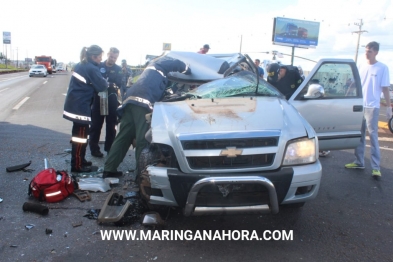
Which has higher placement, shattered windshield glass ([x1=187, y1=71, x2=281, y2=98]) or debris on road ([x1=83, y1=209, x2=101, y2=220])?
shattered windshield glass ([x1=187, y1=71, x2=281, y2=98])

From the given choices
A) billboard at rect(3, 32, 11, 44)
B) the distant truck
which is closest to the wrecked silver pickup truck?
the distant truck

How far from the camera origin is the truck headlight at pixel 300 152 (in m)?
3.30

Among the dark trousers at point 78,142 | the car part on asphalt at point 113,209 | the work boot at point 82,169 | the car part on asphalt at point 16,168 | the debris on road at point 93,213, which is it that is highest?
the dark trousers at point 78,142

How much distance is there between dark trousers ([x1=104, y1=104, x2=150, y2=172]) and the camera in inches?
181

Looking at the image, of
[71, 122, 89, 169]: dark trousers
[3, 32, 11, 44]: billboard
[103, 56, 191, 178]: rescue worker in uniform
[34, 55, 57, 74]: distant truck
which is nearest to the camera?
[103, 56, 191, 178]: rescue worker in uniform

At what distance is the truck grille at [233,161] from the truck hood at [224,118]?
23 centimetres

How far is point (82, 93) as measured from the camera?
5199mm

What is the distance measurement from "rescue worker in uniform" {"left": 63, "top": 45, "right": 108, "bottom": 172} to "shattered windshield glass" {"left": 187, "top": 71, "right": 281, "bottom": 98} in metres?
1.54

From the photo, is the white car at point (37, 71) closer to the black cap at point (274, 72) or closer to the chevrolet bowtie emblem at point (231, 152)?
the black cap at point (274, 72)

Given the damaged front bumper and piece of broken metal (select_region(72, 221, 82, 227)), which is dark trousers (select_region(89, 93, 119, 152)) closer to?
piece of broken metal (select_region(72, 221, 82, 227))

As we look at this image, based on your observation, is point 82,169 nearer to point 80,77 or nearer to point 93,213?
point 80,77

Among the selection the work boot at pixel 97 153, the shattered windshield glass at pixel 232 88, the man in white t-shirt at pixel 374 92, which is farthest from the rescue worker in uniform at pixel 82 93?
the man in white t-shirt at pixel 374 92

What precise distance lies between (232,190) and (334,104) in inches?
104

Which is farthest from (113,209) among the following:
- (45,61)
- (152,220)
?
(45,61)
